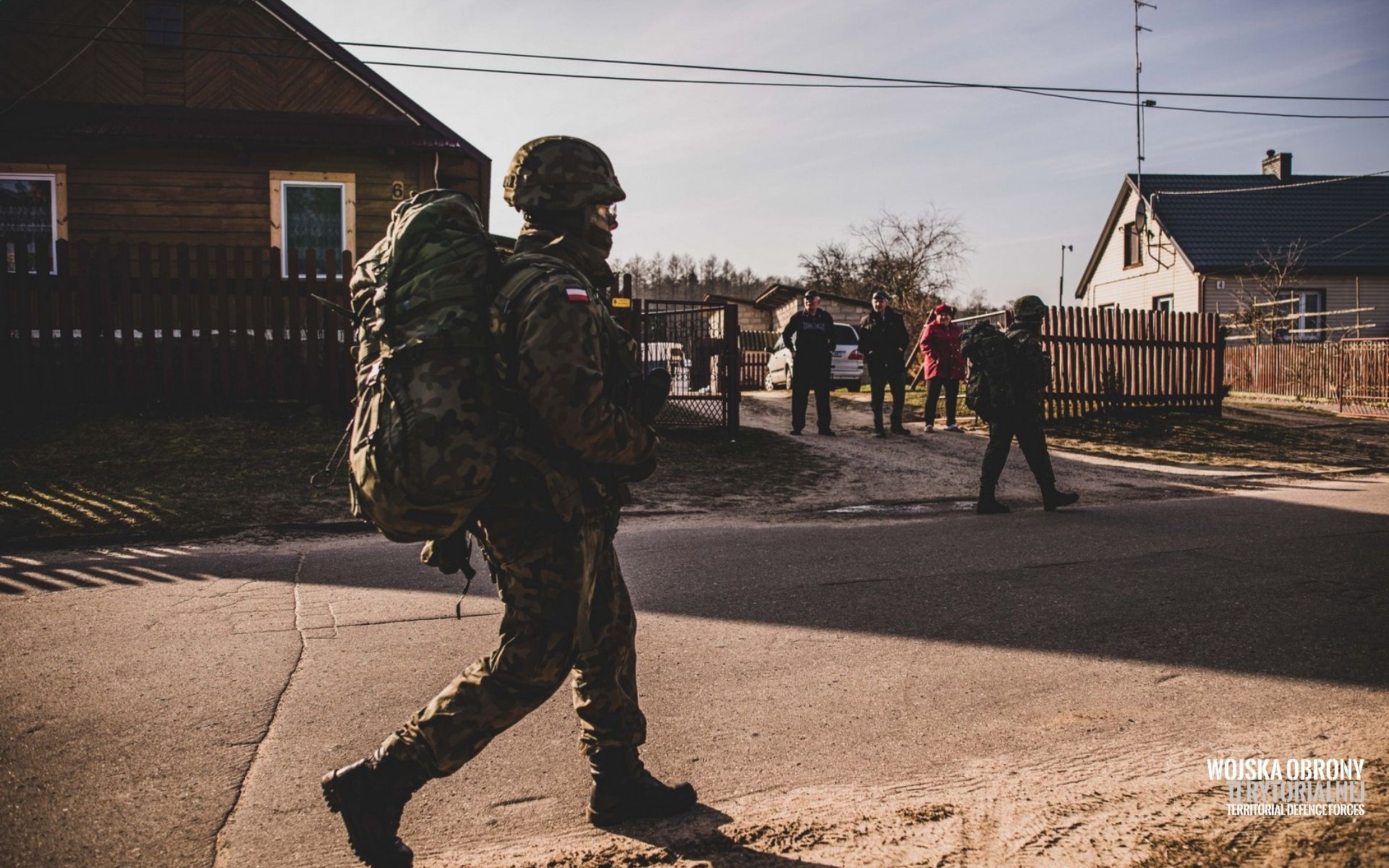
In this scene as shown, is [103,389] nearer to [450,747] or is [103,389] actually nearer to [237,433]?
[237,433]

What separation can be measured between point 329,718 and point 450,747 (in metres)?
1.33

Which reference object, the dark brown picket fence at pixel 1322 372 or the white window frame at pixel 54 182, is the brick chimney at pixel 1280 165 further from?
the white window frame at pixel 54 182

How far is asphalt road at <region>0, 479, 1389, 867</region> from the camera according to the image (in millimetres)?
2750

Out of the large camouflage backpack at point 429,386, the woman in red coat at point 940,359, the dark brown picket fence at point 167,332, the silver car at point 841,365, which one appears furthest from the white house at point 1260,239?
the large camouflage backpack at point 429,386

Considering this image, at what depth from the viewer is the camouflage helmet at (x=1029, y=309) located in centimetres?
828

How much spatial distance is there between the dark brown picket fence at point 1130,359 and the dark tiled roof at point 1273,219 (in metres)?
19.4

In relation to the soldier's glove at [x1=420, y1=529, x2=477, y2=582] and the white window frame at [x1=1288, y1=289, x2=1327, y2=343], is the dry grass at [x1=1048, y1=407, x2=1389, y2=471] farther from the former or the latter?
the white window frame at [x1=1288, y1=289, x2=1327, y2=343]

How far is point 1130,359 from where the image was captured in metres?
15.8

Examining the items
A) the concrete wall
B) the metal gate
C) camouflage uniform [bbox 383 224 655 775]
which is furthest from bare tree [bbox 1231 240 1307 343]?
camouflage uniform [bbox 383 224 655 775]

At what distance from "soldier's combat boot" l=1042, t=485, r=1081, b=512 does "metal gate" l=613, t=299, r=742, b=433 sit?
4.77 metres

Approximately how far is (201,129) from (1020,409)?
13297 millimetres

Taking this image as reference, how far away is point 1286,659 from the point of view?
4.11 metres

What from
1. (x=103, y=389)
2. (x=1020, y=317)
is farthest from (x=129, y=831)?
(x=103, y=389)

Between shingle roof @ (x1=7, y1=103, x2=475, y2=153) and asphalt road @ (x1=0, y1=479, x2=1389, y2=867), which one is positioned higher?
shingle roof @ (x1=7, y1=103, x2=475, y2=153)
